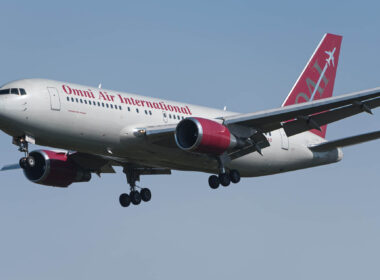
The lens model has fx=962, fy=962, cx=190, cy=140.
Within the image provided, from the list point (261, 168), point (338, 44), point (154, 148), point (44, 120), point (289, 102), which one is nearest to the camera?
point (44, 120)

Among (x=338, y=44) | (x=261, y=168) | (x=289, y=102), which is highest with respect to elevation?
(x=338, y=44)

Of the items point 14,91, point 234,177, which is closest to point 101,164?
point 234,177

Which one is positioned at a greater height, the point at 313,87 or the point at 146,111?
the point at 313,87

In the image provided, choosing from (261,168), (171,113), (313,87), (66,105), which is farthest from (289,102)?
(66,105)

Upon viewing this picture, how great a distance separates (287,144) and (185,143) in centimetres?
837

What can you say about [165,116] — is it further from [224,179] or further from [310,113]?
[310,113]

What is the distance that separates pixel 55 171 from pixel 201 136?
985 centimetres

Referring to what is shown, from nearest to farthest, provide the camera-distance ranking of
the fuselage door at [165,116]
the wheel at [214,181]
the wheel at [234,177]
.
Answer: the fuselage door at [165,116] → the wheel at [234,177] → the wheel at [214,181]

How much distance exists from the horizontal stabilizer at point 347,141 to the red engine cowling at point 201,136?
7080 millimetres

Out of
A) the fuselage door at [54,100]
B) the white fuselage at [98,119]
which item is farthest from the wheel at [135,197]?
the fuselage door at [54,100]

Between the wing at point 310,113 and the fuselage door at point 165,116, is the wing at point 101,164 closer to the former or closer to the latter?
the fuselage door at point 165,116

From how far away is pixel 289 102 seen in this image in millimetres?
54844

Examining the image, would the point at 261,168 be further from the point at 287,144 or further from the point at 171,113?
the point at 171,113

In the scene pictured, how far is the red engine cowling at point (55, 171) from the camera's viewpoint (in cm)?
4950
